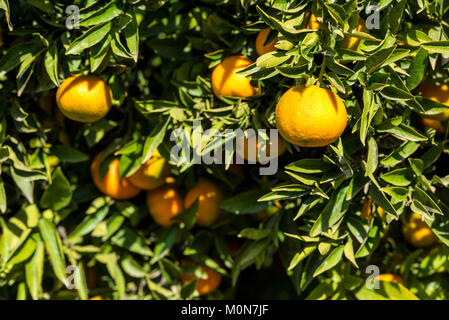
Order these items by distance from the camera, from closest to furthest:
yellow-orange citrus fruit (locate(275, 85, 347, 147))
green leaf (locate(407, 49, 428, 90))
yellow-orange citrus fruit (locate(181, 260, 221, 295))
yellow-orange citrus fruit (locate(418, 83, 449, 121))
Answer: yellow-orange citrus fruit (locate(275, 85, 347, 147)) → green leaf (locate(407, 49, 428, 90)) → yellow-orange citrus fruit (locate(418, 83, 449, 121)) → yellow-orange citrus fruit (locate(181, 260, 221, 295))

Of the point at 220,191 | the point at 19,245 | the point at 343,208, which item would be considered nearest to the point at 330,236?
the point at 343,208

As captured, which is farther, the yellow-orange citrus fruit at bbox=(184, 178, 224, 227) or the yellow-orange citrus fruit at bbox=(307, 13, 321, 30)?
the yellow-orange citrus fruit at bbox=(184, 178, 224, 227)

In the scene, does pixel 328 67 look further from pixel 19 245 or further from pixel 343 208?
pixel 19 245

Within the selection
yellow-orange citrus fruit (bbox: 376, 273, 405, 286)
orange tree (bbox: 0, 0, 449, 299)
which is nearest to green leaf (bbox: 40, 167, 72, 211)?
orange tree (bbox: 0, 0, 449, 299)

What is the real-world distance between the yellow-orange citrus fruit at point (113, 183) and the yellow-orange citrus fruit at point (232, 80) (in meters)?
0.35

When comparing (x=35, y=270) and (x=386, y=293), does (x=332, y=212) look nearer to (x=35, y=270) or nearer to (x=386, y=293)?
(x=386, y=293)

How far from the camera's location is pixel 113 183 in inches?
52.0

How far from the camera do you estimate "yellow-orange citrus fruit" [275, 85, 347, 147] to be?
36.1 inches

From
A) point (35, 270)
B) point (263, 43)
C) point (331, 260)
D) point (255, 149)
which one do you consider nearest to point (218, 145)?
point (255, 149)

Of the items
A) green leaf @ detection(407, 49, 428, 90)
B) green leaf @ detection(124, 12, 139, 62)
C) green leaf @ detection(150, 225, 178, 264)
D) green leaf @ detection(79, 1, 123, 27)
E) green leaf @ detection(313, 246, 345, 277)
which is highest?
green leaf @ detection(79, 1, 123, 27)

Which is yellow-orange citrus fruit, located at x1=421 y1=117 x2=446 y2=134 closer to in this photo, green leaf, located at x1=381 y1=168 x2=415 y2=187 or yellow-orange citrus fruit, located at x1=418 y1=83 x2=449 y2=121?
yellow-orange citrus fruit, located at x1=418 y1=83 x2=449 y2=121

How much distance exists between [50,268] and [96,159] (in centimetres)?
30

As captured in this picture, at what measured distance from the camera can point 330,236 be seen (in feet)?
3.54

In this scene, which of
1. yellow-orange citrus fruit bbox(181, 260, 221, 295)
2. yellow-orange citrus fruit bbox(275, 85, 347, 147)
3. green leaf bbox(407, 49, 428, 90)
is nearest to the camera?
yellow-orange citrus fruit bbox(275, 85, 347, 147)
